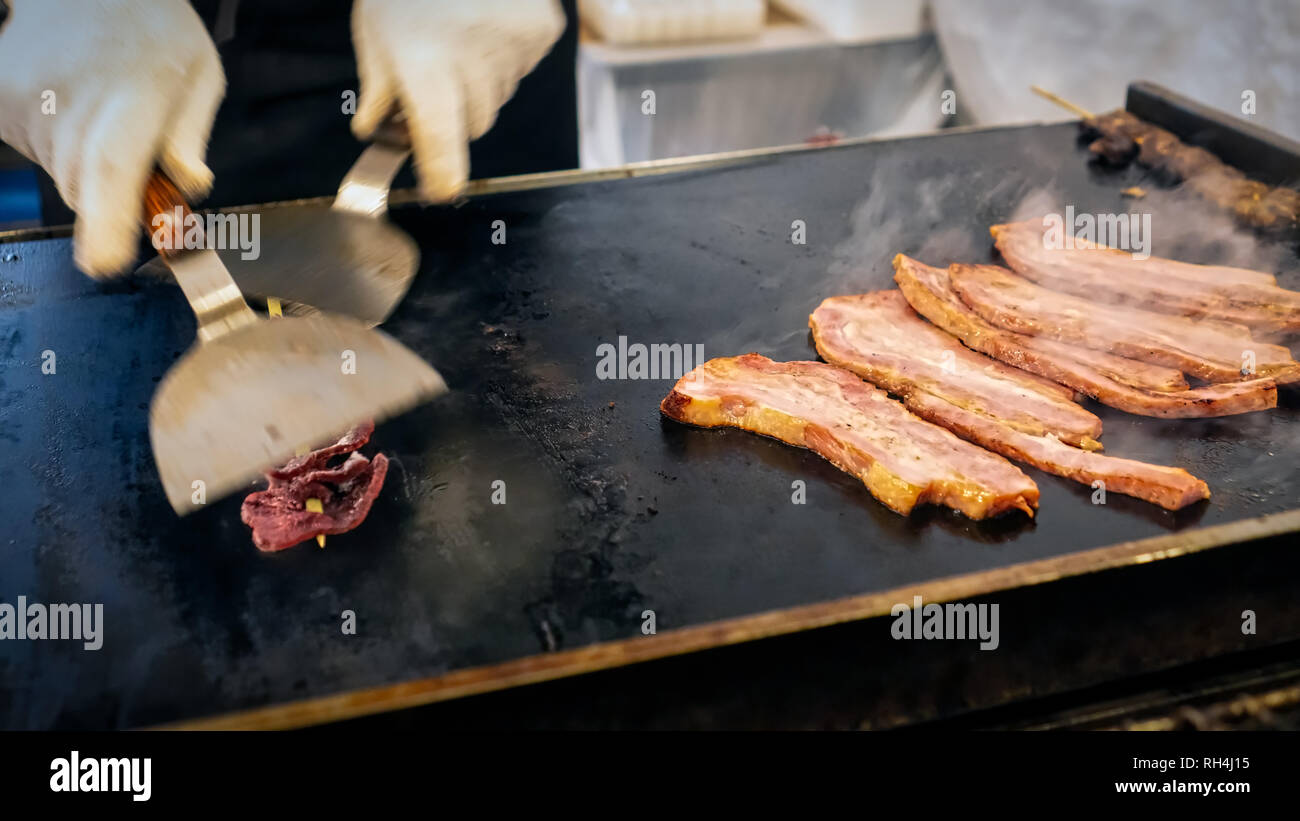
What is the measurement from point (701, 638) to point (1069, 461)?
3.79 ft

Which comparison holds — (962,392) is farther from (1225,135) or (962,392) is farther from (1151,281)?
(1225,135)

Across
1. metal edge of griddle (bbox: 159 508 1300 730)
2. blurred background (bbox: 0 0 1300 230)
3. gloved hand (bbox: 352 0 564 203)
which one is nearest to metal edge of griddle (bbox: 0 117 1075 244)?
blurred background (bbox: 0 0 1300 230)

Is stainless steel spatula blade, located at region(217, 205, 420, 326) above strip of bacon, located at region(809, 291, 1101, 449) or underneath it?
above

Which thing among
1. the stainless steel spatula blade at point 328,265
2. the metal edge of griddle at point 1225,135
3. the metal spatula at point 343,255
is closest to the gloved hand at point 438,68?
the metal spatula at point 343,255

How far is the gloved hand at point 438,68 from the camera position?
2.55 meters

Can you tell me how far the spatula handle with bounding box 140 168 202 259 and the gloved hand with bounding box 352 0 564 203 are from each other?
20.9 inches

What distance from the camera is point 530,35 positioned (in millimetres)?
2922

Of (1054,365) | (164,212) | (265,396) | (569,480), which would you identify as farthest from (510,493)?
(1054,365)

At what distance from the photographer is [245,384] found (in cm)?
211

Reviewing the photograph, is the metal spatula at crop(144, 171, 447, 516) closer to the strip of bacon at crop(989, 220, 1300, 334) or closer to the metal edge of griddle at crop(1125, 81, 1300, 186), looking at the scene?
the strip of bacon at crop(989, 220, 1300, 334)

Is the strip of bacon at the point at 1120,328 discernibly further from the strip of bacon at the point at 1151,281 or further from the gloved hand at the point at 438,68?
the gloved hand at the point at 438,68

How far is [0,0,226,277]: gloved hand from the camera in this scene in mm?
2141

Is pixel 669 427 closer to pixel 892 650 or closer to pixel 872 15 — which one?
pixel 892 650
